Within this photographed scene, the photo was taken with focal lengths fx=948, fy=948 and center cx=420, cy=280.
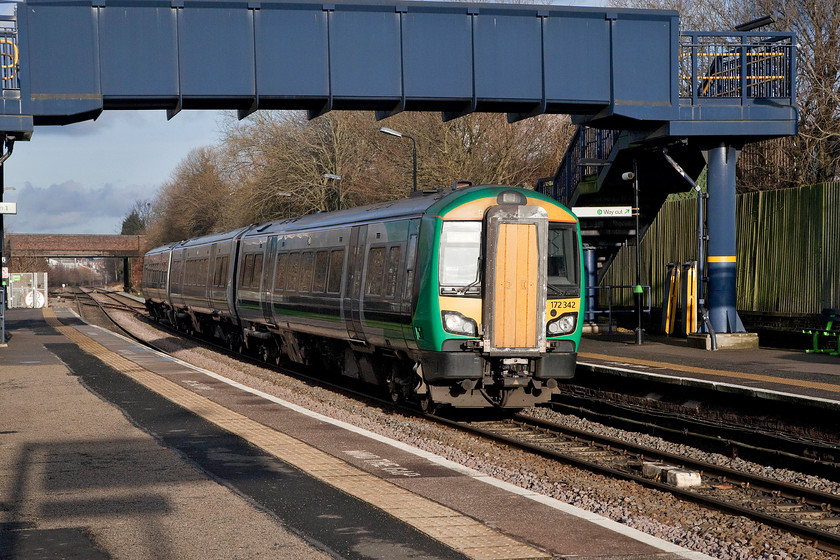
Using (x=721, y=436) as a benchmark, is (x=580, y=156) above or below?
above

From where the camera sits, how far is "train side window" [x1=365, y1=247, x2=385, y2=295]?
14346 mm

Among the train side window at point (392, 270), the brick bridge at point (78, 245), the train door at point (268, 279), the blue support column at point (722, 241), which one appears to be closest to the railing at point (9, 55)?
the train door at point (268, 279)

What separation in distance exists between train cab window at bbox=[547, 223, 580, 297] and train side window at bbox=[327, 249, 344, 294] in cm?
427

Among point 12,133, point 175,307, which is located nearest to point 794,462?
point 12,133

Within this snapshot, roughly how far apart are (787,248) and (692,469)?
12726mm

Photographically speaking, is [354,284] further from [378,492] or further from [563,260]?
[378,492]

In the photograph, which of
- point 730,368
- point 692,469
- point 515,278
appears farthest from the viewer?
point 730,368

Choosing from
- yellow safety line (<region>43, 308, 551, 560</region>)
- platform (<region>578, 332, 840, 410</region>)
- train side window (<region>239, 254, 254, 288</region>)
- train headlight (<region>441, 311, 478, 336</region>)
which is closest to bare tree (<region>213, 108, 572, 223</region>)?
train side window (<region>239, 254, 254, 288</region>)

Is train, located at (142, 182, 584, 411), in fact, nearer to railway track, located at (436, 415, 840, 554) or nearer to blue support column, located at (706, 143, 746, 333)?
railway track, located at (436, 415, 840, 554)

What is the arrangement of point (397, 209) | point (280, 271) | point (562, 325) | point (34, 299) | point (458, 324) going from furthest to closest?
point (34, 299) → point (280, 271) → point (397, 209) → point (562, 325) → point (458, 324)

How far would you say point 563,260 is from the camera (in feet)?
43.5

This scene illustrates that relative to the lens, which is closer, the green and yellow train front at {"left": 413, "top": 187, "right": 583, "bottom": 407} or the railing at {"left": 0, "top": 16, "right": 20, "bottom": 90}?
the green and yellow train front at {"left": 413, "top": 187, "right": 583, "bottom": 407}

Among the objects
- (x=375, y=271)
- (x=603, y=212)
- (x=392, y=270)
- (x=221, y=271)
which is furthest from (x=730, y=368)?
(x=221, y=271)

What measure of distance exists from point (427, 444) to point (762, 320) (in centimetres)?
1375
